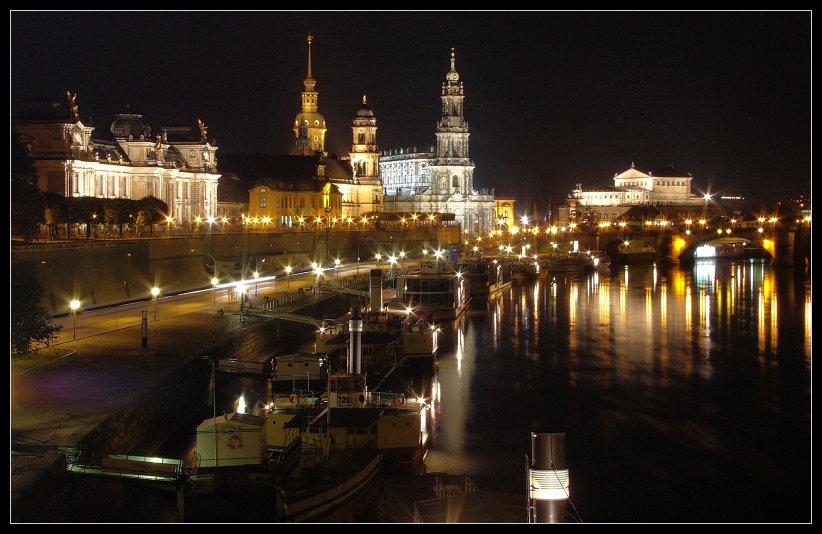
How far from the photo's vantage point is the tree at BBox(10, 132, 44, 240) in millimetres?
22016

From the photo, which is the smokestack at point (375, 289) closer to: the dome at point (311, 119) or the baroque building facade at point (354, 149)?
the baroque building facade at point (354, 149)

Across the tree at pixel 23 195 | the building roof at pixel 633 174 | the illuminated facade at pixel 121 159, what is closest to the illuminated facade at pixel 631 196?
the building roof at pixel 633 174

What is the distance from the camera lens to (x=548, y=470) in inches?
386

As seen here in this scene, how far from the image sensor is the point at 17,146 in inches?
963

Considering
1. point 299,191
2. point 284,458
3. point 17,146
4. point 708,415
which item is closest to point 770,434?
point 708,415

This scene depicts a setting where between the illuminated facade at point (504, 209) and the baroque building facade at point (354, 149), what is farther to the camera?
the illuminated facade at point (504, 209)

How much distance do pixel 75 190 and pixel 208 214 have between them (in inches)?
671

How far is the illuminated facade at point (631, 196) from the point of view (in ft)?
398

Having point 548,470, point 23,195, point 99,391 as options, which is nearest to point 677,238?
point 23,195

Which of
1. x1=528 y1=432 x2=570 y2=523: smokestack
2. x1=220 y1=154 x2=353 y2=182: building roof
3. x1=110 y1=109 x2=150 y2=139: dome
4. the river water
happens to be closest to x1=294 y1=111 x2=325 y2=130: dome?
x1=220 y1=154 x2=353 y2=182: building roof

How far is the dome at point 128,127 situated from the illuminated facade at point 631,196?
76393mm

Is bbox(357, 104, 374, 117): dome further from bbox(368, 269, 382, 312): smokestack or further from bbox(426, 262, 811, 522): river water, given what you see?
bbox(368, 269, 382, 312): smokestack
